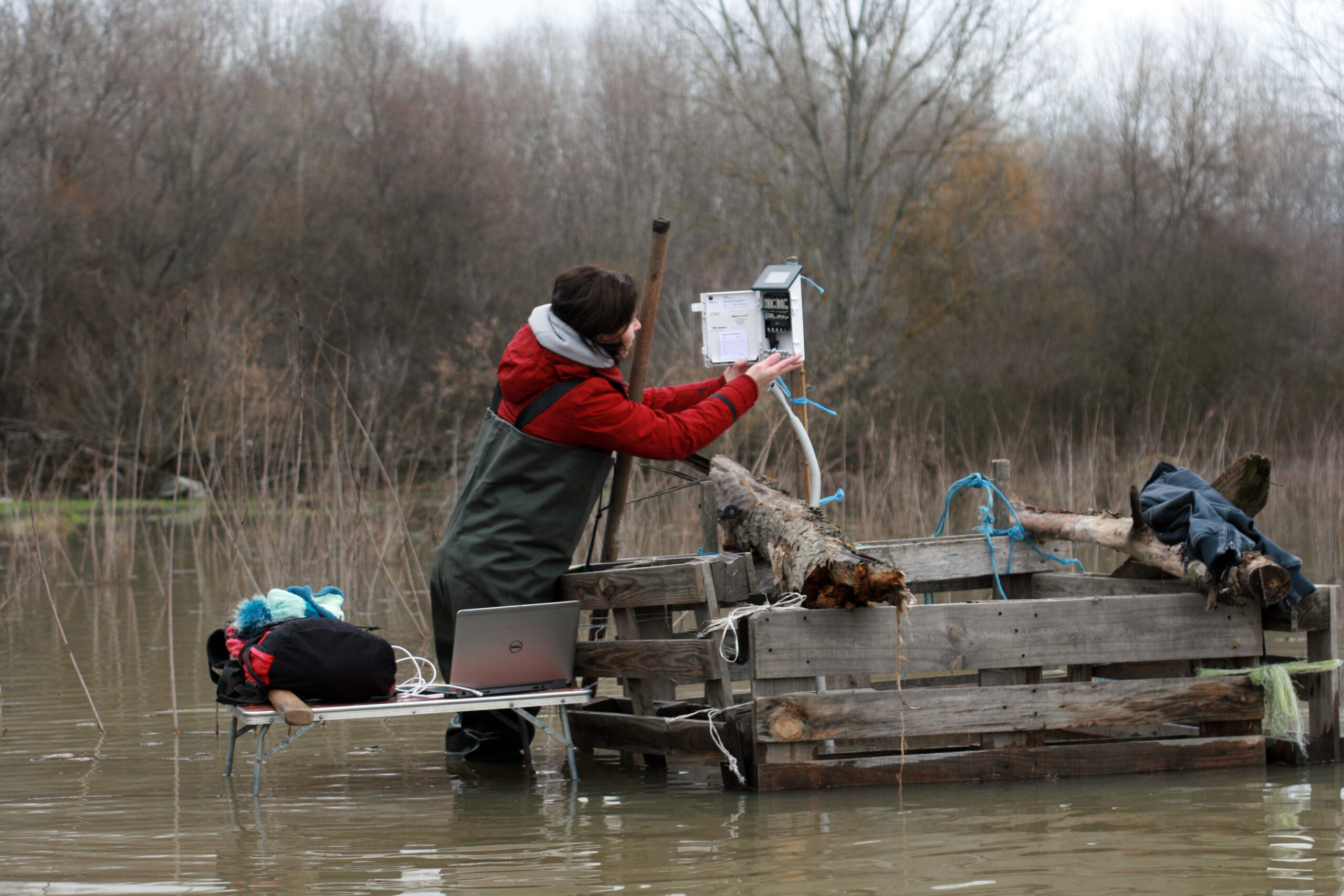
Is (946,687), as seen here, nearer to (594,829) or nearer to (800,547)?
(800,547)

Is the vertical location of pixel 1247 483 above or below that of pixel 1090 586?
above

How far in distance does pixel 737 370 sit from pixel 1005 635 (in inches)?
47.2

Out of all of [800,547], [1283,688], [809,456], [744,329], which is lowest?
[1283,688]

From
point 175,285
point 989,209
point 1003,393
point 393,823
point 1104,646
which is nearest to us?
point 393,823

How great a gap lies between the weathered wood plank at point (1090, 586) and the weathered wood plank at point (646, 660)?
136 centimetres

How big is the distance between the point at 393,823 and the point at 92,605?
642 centimetres

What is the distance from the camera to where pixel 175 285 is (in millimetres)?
26609

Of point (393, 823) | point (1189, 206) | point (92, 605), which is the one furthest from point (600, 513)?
point (1189, 206)

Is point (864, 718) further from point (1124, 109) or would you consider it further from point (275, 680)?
point (1124, 109)

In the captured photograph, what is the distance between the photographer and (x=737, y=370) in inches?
177

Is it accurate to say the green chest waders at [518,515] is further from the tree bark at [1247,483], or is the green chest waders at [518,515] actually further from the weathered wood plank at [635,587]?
the tree bark at [1247,483]

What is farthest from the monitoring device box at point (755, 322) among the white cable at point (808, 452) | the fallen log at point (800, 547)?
the fallen log at point (800, 547)

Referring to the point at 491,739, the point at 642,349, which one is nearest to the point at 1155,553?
the point at 642,349

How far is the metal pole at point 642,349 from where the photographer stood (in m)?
4.42
